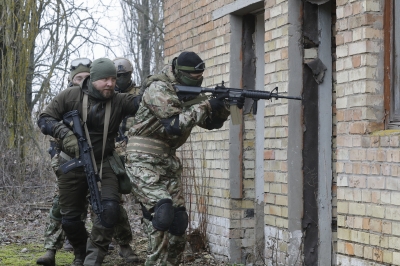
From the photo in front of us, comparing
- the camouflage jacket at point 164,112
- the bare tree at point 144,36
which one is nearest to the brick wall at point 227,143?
the camouflage jacket at point 164,112

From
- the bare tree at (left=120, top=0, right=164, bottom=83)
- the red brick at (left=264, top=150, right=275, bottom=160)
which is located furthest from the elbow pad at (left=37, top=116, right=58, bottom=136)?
the bare tree at (left=120, top=0, right=164, bottom=83)

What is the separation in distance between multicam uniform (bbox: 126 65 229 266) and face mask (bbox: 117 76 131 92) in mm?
1784

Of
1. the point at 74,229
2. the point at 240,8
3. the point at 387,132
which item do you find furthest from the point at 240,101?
the point at 74,229

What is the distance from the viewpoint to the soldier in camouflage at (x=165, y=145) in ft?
16.7

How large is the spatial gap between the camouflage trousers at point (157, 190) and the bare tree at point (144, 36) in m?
19.4

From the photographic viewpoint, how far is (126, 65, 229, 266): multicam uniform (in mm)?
5094

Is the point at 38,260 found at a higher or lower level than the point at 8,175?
lower

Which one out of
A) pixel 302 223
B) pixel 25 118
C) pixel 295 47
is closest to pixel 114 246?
pixel 302 223

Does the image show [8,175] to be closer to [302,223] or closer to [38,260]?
[38,260]

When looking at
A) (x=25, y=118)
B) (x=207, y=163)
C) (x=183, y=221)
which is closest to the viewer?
(x=183, y=221)

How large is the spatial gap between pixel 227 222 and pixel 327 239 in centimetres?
150

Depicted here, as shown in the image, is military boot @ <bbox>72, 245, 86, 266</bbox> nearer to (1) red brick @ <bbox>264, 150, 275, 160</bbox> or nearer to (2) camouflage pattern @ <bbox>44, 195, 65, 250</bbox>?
(2) camouflage pattern @ <bbox>44, 195, 65, 250</bbox>

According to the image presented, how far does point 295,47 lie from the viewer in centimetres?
541

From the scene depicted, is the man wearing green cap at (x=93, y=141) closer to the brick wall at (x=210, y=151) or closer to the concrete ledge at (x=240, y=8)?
the brick wall at (x=210, y=151)
